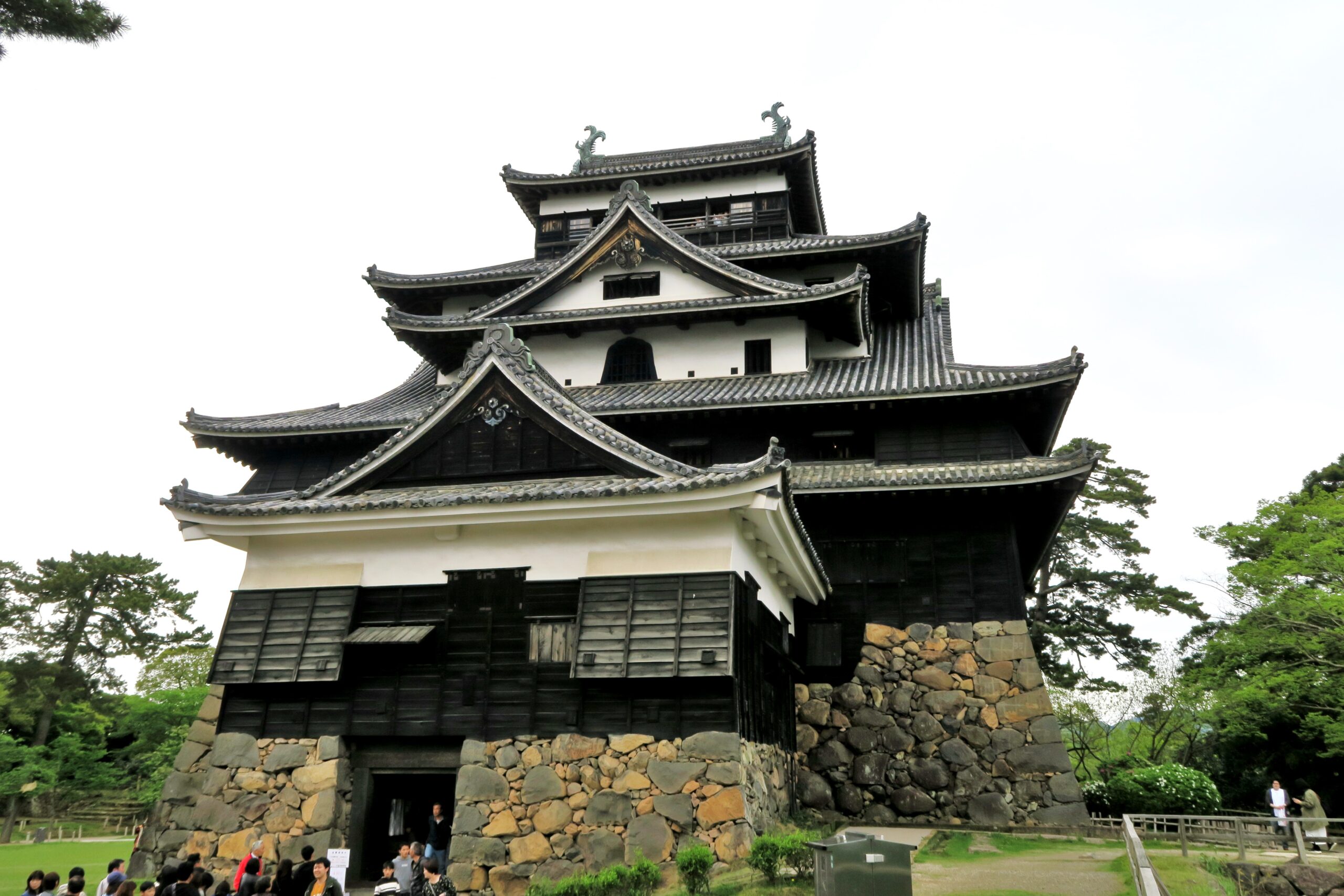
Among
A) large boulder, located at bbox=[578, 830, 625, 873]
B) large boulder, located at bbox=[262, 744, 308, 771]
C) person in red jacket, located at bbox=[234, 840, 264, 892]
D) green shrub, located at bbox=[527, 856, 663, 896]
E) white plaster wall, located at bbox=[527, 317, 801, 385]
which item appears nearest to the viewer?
green shrub, located at bbox=[527, 856, 663, 896]

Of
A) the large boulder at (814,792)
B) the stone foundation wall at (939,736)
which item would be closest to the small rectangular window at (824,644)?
the stone foundation wall at (939,736)

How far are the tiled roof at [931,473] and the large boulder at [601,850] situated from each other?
24.2 ft

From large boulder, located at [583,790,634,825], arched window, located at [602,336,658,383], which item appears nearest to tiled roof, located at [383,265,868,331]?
arched window, located at [602,336,658,383]

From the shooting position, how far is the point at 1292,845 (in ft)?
52.6

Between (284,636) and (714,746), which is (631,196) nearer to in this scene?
(284,636)

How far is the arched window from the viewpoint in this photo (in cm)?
2255

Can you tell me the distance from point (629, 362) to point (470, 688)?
39.7ft

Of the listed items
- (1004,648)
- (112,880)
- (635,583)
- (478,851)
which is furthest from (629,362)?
(112,880)

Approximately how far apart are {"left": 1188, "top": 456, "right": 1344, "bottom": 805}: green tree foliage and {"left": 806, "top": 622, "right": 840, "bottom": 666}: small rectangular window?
1233 cm

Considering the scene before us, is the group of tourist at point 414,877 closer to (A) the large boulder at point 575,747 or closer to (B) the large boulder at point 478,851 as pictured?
(B) the large boulder at point 478,851

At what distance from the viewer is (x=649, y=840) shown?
10.8 meters

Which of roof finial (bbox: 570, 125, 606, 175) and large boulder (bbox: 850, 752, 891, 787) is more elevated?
roof finial (bbox: 570, 125, 606, 175)

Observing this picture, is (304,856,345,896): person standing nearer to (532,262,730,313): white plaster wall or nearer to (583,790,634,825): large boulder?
(583,790,634,825): large boulder

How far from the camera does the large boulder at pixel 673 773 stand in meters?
11.0
